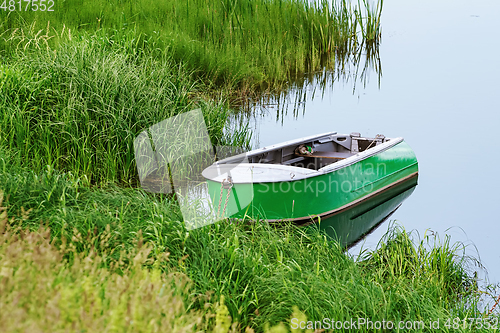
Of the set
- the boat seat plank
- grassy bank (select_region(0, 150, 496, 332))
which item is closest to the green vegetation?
grassy bank (select_region(0, 150, 496, 332))

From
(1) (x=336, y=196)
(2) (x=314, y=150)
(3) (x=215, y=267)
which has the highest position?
(3) (x=215, y=267)

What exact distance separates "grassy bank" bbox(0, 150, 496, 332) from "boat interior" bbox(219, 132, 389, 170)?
2.10 meters

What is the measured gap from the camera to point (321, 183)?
224 inches

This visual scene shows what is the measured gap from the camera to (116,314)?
1488mm

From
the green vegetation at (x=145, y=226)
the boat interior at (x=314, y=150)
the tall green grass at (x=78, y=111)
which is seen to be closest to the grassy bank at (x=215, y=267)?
the green vegetation at (x=145, y=226)

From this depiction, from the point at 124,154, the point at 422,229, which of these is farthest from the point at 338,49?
the point at 124,154

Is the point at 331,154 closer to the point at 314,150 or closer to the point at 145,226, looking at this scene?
the point at 314,150

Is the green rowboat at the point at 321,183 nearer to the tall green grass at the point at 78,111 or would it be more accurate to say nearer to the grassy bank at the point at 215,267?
the grassy bank at the point at 215,267

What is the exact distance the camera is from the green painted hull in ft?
17.0

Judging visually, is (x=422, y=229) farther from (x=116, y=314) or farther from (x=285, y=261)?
(x=116, y=314)

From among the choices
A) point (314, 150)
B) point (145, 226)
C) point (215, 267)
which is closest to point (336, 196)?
point (314, 150)

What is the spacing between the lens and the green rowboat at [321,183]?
5.18 meters

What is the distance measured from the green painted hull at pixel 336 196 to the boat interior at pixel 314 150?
0.53 m

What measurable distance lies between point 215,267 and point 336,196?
3.19 meters
